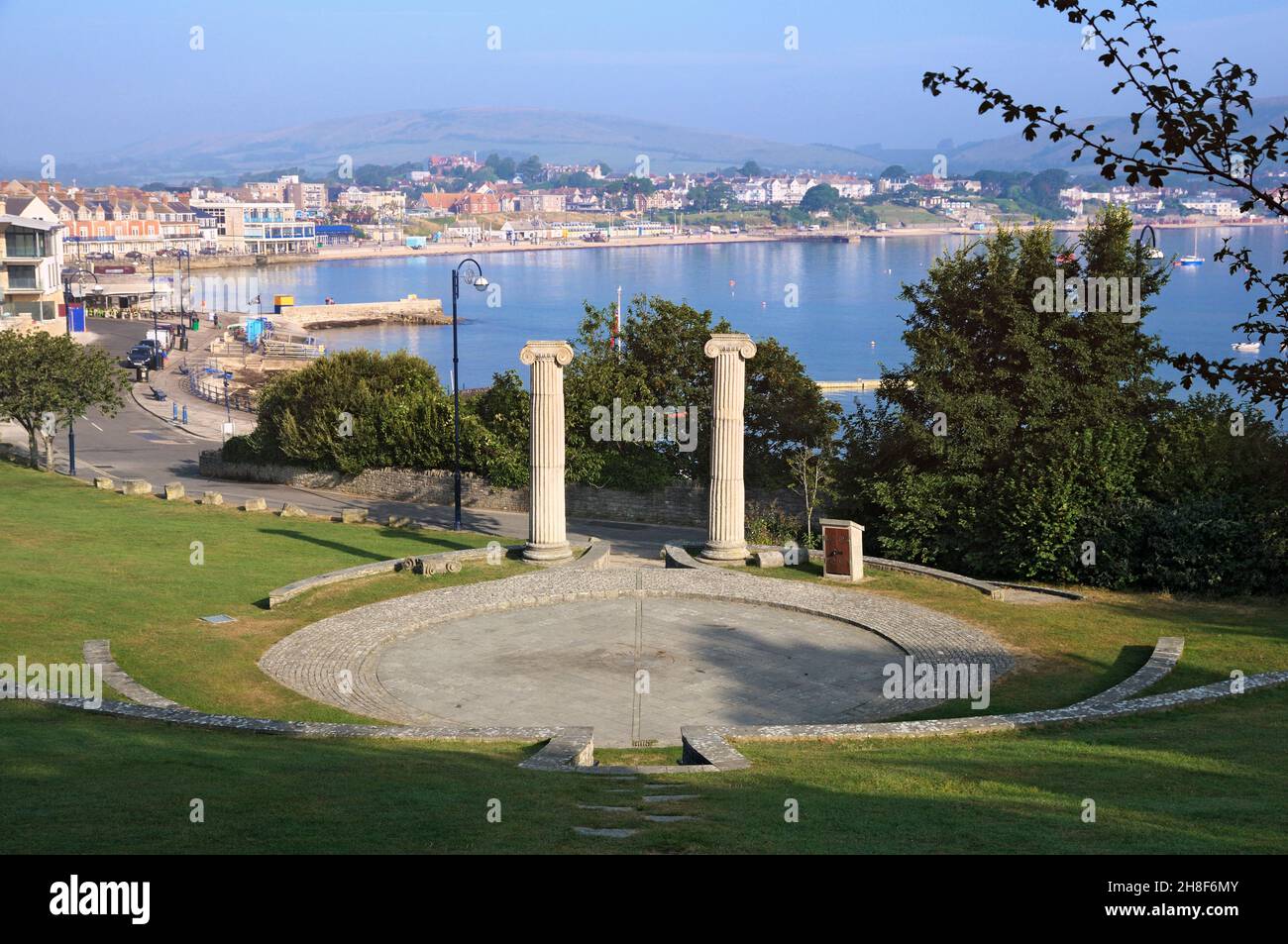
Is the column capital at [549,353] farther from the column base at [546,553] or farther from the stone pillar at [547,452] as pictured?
the column base at [546,553]

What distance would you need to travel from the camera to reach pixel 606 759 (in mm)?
15961

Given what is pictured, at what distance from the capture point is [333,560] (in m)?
29.4

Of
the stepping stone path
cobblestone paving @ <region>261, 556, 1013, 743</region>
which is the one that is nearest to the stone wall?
cobblestone paving @ <region>261, 556, 1013, 743</region>

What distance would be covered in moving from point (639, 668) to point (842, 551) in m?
7.24

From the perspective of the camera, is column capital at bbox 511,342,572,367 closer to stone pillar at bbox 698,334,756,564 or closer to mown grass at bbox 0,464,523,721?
stone pillar at bbox 698,334,756,564

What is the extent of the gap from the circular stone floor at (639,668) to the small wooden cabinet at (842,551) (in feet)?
8.35

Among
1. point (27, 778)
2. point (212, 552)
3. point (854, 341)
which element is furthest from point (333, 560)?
point (854, 341)

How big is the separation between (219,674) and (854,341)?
4419 inches

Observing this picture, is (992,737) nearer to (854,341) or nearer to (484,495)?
(484,495)

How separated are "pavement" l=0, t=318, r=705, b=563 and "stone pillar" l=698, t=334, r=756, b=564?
10.4 feet

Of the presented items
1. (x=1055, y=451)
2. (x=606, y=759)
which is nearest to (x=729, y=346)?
(x=1055, y=451)

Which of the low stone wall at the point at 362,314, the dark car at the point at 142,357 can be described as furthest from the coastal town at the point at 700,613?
the low stone wall at the point at 362,314

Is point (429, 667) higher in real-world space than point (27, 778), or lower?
lower

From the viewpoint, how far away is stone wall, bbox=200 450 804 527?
39.0 m
